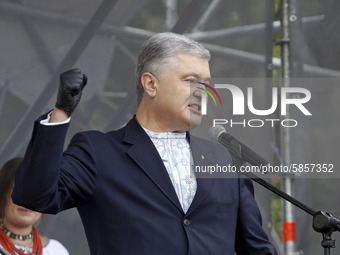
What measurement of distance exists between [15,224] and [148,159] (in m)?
1.21

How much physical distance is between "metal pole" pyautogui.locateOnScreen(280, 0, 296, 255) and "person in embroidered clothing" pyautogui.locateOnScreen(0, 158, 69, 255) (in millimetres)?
1095

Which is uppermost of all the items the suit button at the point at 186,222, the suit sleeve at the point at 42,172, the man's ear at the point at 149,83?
the man's ear at the point at 149,83

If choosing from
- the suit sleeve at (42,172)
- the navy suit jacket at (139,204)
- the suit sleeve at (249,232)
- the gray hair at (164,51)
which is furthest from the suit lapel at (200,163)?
the suit sleeve at (42,172)

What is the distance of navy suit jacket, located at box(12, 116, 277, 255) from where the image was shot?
181 cm

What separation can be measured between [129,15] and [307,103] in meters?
0.99

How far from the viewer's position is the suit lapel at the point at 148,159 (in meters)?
1.87

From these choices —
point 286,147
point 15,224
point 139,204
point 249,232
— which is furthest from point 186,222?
point 286,147

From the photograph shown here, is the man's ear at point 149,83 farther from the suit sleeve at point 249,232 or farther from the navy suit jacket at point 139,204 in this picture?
the suit sleeve at point 249,232

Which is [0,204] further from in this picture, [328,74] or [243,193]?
[328,74]

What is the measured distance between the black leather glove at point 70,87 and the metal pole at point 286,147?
1746mm

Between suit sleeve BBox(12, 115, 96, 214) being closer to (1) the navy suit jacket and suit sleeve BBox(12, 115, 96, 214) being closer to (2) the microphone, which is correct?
(1) the navy suit jacket

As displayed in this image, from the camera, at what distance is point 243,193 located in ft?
6.63

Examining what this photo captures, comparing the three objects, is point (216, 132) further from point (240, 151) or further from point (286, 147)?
point (286, 147)

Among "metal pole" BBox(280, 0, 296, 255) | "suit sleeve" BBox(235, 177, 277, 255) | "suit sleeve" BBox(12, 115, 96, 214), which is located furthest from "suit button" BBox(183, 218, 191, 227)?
"metal pole" BBox(280, 0, 296, 255)
